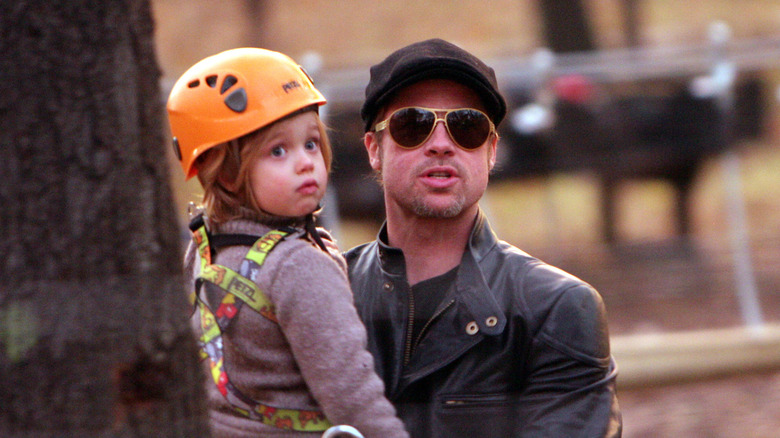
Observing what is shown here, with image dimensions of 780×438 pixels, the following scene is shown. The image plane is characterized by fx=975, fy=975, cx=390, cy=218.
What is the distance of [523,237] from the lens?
911 centimetres

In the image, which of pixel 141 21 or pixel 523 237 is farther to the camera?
pixel 523 237

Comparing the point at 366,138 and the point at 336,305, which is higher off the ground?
the point at 366,138

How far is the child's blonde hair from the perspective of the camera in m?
2.36

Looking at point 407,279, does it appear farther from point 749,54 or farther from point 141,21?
point 749,54

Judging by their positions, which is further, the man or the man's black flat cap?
the man's black flat cap

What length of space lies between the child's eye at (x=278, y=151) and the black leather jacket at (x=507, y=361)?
535mm

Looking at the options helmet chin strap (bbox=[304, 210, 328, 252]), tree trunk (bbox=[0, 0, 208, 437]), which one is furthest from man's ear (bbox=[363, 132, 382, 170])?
tree trunk (bbox=[0, 0, 208, 437])

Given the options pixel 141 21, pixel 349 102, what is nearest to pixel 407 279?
pixel 141 21

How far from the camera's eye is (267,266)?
2.21 meters

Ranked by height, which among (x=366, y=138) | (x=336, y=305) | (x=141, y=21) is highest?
(x=141, y=21)

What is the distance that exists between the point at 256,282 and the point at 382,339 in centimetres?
53

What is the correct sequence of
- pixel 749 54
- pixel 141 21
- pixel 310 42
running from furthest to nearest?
pixel 310 42
pixel 749 54
pixel 141 21

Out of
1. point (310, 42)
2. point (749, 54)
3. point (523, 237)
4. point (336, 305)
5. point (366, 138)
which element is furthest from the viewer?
point (310, 42)

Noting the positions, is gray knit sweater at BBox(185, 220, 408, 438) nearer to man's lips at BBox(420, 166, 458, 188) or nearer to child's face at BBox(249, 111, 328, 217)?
child's face at BBox(249, 111, 328, 217)
